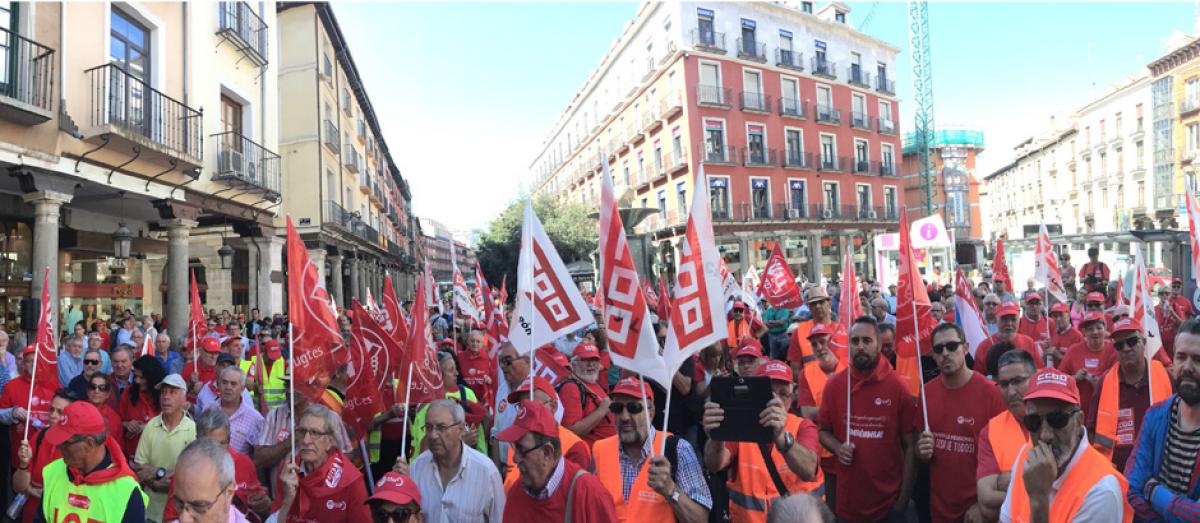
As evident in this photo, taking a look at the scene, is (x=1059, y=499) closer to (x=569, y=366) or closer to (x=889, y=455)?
(x=889, y=455)

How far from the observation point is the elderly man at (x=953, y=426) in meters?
3.70

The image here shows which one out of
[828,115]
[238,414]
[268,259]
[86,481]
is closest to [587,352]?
[238,414]

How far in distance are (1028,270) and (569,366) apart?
26.2 m

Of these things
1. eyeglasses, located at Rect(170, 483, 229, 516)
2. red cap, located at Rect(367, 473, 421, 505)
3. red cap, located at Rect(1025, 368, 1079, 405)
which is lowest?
red cap, located at Rect(367, 473, 421, 505)

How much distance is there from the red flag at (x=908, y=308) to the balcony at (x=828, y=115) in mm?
36410

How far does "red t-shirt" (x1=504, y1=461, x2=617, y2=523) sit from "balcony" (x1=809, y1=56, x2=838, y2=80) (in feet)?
133

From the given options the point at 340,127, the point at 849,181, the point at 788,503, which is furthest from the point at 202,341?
the point at 849,181

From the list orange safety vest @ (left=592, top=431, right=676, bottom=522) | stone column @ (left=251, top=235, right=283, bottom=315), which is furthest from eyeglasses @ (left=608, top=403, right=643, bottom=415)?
stone column @ (left=251, top=235, right=283, bottom=315)

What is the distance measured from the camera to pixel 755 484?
11.3 ft

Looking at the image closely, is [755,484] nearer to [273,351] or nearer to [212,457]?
[212,457]

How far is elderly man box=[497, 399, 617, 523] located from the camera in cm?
300

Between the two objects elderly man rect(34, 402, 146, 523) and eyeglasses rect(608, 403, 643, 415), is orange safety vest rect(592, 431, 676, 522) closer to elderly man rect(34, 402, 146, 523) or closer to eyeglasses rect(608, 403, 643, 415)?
eyeglasses rect(608, 403, 643, 415)

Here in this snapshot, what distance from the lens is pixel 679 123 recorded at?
36.2m

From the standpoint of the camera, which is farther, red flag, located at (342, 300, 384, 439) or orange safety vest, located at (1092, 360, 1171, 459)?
red flag, located at (342, 300, 384, 439)
